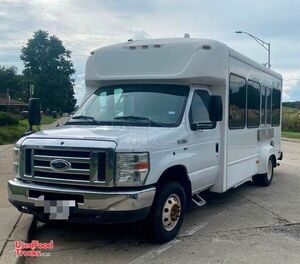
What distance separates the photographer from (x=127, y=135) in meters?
5.54

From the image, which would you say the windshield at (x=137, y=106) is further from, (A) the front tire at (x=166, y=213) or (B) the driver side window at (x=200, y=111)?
(A) the front tire at (x=166, y=213)

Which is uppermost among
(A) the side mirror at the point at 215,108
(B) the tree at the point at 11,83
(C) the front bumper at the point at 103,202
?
(B) the tree at the point at 11,83

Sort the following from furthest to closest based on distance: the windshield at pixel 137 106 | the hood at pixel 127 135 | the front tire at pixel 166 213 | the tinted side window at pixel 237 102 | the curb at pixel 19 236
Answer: the tinted side window at pixel 237 102 < the windshield at pixel 137 106 < the front tire at pixel 166 213 < the hood at pixel 127 135 < the curb at pixel 19 236

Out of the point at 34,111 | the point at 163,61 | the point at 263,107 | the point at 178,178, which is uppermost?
the point at 163,61

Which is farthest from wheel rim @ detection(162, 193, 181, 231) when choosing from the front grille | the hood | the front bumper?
the front grille

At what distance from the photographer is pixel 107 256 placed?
5.57m

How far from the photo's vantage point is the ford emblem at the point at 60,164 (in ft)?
18.0

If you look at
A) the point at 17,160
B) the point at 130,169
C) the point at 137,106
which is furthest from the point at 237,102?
the point at 17,160

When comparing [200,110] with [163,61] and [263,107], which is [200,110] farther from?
[263,107]

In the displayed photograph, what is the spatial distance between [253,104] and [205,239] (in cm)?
392

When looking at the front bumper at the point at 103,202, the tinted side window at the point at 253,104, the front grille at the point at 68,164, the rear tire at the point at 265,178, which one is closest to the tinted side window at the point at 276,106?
the rear tire at the point at 265,178

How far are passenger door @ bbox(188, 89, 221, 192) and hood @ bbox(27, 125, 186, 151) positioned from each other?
1.27 ft

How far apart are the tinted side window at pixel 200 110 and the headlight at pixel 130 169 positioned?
4.96 ft

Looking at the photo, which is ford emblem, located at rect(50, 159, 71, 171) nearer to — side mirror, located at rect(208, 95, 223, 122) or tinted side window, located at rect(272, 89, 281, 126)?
side mirror, located at rect(208, 95, 223, 122)
